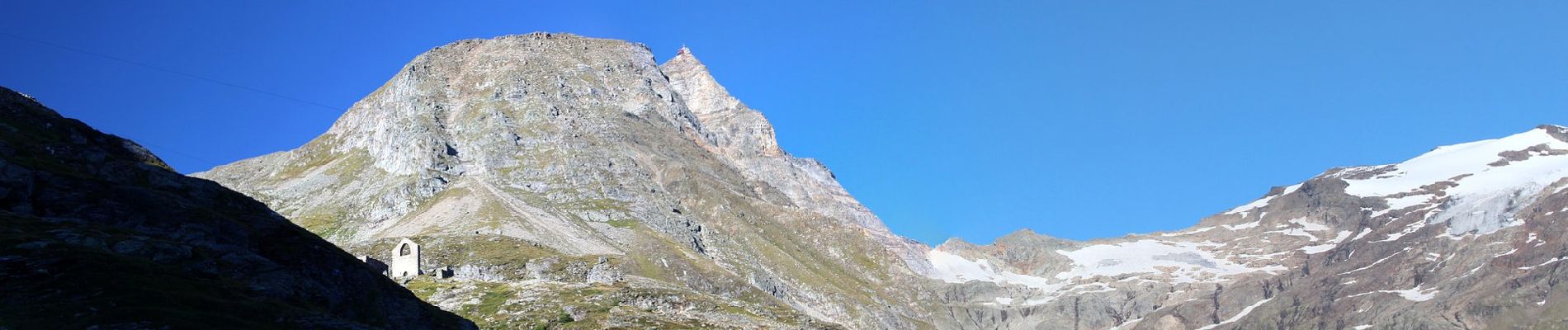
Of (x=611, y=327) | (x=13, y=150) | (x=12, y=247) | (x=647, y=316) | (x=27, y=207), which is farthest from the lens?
(x=647, y=316)

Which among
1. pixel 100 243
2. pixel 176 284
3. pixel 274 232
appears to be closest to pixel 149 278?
pixel 176 284

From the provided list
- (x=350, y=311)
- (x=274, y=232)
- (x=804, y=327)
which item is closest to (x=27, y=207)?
(x=274, y=232)

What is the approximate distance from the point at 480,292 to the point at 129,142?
41.9 meters

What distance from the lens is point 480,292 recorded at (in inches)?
5605

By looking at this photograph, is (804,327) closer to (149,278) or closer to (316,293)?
(316,293)

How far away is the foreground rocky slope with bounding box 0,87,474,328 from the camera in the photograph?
65.6 meters

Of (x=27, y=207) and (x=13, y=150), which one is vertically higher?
(x=13, y=150)

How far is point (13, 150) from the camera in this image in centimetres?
8906

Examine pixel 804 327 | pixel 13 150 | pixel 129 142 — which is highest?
pixel 129 142

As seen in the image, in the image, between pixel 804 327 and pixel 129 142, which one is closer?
pixel 129 142

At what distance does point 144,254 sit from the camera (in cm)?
7631

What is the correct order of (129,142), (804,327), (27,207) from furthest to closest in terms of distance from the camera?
1. (804,327)
2. (129,142)
3. (27,207)

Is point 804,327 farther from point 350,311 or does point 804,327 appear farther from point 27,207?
point 27,207

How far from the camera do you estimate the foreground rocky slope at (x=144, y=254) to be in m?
65.6
